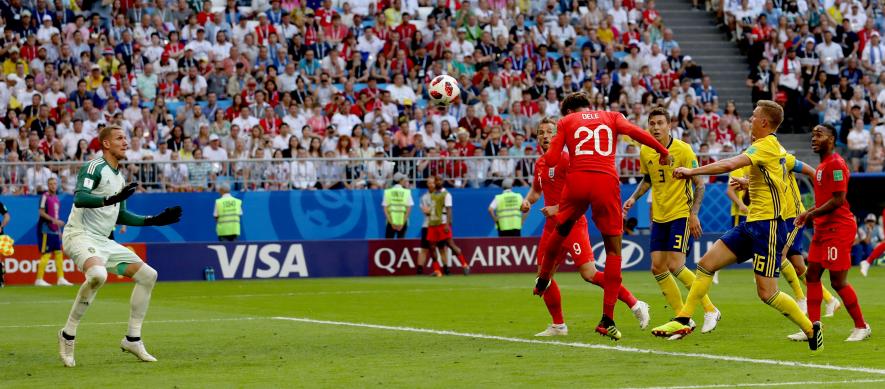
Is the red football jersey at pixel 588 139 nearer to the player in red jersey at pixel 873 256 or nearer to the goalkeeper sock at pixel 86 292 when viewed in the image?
the goalkeeper sock at pixel 86 292

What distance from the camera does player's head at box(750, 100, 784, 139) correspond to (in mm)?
12266

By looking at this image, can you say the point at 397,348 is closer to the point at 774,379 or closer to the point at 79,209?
the point at 79,209

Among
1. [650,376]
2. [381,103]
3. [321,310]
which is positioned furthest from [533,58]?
[650,376]

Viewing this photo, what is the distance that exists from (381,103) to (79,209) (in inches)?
763

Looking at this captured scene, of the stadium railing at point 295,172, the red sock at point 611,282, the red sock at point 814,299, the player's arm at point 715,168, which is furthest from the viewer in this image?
→ the stadium railing at point 295,172

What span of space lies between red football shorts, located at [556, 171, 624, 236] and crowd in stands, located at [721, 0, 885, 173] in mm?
21112

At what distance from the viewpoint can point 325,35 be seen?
32.9 meters

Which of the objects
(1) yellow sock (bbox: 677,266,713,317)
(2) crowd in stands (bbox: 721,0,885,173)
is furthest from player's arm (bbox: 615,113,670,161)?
(2) crowd in stands (bbox: 721,0,885,173)

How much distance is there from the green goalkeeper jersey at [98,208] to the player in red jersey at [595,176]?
4.02 meters

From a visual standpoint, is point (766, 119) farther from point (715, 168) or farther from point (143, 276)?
point (143, 276)

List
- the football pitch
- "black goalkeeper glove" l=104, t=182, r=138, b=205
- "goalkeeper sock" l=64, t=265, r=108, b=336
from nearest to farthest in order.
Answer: the football pitch < "black goalkeeper glove" l=104, t=182, r=138, b=205 < "goalkeeper sock" l=64, t=265, r=108, b=336

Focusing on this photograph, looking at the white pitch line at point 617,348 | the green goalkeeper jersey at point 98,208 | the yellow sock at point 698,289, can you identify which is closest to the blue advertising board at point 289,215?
the white pitch line at point 617,348

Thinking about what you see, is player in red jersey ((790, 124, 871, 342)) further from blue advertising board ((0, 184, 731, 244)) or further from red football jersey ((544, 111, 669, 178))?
blue advertising board ((0, 184, 731, 244))

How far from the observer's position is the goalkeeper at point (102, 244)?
38.9ft
